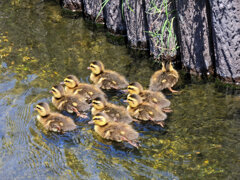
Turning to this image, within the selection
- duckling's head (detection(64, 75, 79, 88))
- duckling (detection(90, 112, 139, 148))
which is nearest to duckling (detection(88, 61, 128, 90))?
duckling's head (detection(64, 75, 79, 88))

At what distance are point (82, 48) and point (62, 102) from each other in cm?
211

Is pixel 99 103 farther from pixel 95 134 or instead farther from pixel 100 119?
pixel 95 134

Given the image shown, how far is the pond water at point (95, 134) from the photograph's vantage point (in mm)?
5750

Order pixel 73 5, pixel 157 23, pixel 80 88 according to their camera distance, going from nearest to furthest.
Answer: pixel 80 88, pixel 157 23, pixel 73 5

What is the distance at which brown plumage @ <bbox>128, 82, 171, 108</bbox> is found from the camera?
6.87 meters

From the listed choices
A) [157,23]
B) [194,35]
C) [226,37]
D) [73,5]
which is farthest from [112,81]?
[73,5]

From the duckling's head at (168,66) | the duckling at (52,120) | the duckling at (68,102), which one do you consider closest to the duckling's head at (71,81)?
the duckling at (68,102)

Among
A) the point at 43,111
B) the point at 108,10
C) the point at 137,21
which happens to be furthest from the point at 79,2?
the point at 43,111

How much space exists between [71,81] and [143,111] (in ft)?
4.91

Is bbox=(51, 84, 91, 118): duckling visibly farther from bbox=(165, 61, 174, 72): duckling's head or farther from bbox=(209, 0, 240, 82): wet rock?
bbox=(209, 0, 240, 82): wet rock

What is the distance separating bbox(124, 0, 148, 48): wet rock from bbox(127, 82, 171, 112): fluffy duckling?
1593mm

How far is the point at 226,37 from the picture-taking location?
6871 mm

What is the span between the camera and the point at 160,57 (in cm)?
808

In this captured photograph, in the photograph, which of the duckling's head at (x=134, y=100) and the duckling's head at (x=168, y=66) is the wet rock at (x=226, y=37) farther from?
the duckling's head at (x=134, y=100)
